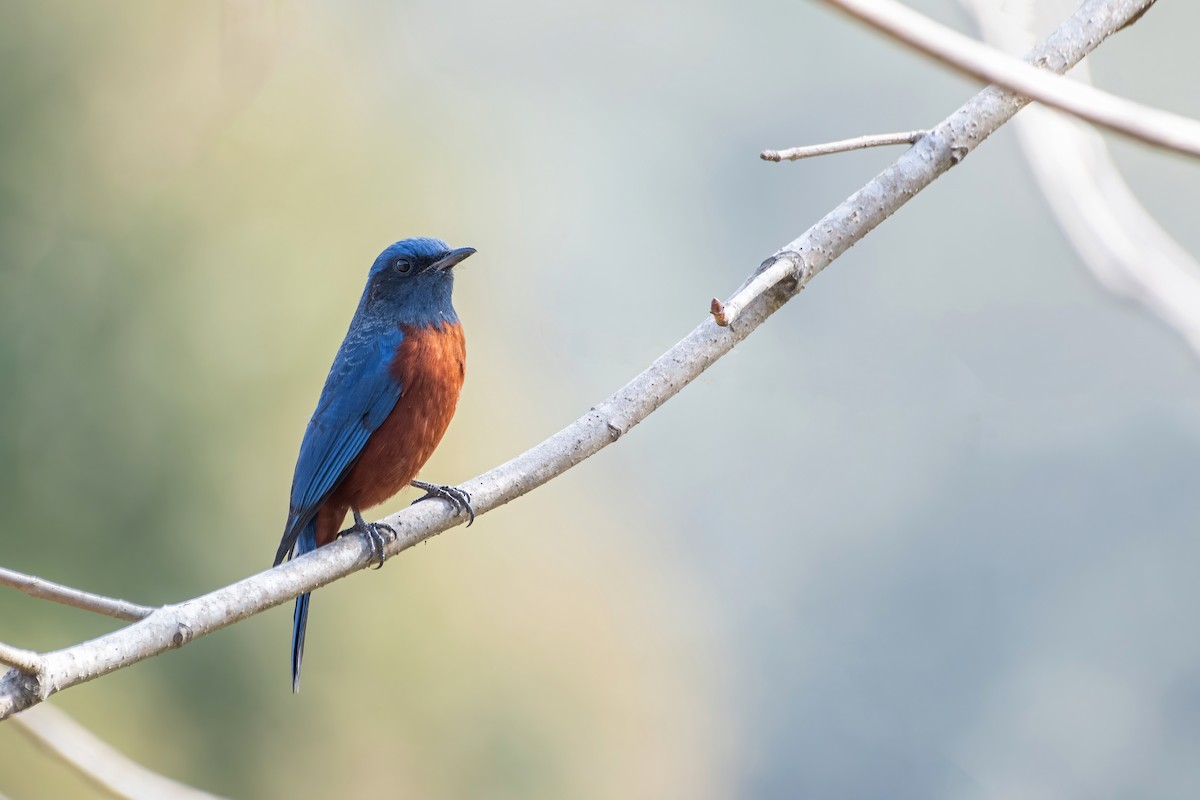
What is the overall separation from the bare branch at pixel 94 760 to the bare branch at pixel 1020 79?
1.80 meters

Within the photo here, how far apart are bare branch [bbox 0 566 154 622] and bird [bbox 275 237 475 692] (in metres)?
1.44

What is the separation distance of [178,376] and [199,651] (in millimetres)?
1627

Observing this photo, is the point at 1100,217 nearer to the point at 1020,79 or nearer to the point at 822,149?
the point at 822,149

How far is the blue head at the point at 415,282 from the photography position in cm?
405

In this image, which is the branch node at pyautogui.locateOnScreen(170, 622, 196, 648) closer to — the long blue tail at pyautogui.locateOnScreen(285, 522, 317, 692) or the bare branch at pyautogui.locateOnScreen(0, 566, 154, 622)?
the bare branch at pyautogui.locateOnScreen(0, 566, 154, 622)

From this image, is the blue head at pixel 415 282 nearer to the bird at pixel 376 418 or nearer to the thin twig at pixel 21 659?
the bird at pixel 376 418

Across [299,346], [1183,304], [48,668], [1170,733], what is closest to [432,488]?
[48,668]

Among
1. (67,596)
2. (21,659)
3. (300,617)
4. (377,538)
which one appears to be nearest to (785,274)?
(377,538)

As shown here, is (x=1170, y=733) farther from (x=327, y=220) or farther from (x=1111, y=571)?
(x=327, y=220)

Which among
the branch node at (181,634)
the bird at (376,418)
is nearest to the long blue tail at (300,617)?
the bird at (376,418)

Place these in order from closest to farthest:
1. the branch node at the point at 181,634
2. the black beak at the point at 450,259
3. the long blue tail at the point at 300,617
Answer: the branch node at the point at 181,634 → the long blue tail at the point at 300,617 → the black beak at the point at 450,259

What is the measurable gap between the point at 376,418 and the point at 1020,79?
2907 mm

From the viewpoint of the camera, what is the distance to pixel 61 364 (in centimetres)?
691

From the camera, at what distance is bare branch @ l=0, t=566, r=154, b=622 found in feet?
6.10
